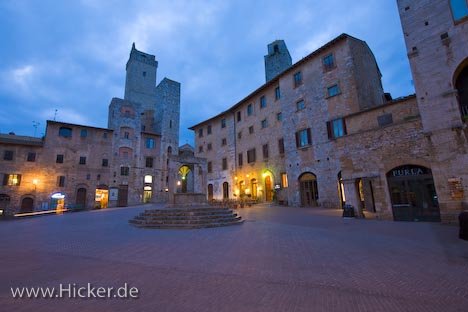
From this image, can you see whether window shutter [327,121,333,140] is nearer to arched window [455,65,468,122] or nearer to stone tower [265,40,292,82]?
arched window [455,65,468,122]

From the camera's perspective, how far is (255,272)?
412cm

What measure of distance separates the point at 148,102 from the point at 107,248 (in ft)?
131

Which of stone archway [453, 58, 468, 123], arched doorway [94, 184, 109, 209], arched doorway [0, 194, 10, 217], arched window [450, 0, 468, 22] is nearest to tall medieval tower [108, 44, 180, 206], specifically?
arched doorway [94, 184, 109, 209]

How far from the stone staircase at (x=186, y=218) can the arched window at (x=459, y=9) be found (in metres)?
13.9

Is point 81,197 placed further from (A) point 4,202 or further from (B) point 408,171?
(B) point 408,171

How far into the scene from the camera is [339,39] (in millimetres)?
18125

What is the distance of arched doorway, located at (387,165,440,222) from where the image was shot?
1032cm

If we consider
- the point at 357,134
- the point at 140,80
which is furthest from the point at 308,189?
the point at 140,80

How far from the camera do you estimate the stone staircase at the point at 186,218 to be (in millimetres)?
10133

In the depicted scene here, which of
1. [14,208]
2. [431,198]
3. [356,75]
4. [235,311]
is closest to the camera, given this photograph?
[235,311]

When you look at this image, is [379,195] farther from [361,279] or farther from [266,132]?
[266,132]

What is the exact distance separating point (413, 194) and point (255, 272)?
1066cm

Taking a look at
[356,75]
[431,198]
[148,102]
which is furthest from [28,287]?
[148,102]

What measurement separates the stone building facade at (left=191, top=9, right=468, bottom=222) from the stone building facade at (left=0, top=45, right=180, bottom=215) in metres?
7.50
